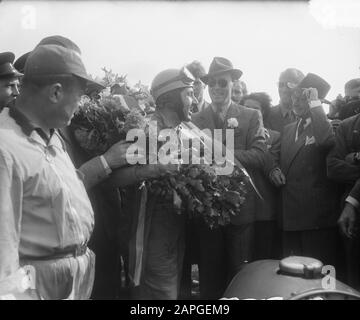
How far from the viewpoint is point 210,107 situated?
4098 mm

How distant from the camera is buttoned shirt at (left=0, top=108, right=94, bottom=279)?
183 centimetres

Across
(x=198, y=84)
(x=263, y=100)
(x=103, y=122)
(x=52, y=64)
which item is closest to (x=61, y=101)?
(x=52, y=64)

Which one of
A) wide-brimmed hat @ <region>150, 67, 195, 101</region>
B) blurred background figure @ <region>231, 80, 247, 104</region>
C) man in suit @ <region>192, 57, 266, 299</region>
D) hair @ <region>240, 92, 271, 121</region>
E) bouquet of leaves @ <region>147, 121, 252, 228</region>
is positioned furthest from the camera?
blurred background figure @ <region>231, 80, 247, 104</region>

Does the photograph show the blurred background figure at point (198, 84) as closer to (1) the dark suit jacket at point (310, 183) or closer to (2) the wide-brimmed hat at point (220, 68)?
(2) the wide-brimmed hat at point (220, 68)

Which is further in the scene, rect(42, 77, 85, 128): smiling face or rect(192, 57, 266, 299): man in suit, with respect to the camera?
rect(192, 57, 266, 299): man in suit

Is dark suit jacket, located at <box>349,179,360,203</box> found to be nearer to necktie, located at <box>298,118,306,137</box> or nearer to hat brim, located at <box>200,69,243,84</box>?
necktie, located at <box>298,118,306,137</box>

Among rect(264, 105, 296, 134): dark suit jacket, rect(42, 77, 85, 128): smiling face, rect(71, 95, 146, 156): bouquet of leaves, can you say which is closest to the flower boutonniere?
rect(71, 95, 146, 156): bouquet of leaves

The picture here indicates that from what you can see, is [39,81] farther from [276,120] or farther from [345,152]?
[276,120]

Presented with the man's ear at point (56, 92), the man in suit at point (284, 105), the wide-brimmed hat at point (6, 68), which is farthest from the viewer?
the man in suit at point (284, 105)

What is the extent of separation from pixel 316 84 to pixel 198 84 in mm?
1227

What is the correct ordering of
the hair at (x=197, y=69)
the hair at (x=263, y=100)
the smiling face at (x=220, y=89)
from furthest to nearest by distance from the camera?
the hair at (x=263, y=100) → the hair at (x=197, y=69) → the smiling face at (x=220, y=89)

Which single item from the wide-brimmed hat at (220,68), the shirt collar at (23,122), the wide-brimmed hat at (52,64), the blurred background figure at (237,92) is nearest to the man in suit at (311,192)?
the wide-brimmed hat at (220,68)

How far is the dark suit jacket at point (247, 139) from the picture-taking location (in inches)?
150

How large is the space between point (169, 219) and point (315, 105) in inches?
62.7
